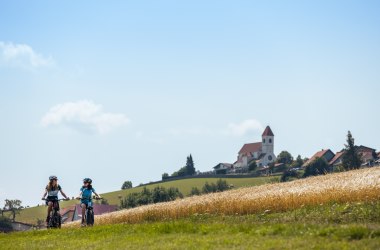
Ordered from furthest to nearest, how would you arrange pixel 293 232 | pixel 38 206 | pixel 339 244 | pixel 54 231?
pixel 38 206 < pixel 54 231 < pixel 293 232 < pixel 339 244

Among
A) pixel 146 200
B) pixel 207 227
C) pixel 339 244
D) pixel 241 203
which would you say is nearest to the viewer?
pixel 339 244

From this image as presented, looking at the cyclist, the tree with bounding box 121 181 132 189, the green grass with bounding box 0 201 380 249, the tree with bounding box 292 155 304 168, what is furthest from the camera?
the tree with bounding box 121 181 132 189

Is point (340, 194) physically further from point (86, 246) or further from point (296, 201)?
point (86, 246)

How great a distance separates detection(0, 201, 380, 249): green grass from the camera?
45.6 feet

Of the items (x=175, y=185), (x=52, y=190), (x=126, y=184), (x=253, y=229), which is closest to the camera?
(x=253, y=229)

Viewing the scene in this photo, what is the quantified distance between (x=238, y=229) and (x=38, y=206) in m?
148

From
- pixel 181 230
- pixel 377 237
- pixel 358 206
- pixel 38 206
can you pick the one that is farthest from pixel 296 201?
pixel 38 206

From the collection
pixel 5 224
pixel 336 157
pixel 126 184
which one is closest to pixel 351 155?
pixel 336 157

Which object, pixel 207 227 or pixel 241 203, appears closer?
pixel 207 227

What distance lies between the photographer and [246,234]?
15938mm

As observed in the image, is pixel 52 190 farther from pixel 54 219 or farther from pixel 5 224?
pixel 5 224

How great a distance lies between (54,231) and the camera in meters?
23.6

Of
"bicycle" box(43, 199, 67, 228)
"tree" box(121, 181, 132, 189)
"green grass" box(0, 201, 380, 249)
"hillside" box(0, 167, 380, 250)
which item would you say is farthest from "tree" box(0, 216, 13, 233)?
"green grass" box(0, 201, 380, 249)

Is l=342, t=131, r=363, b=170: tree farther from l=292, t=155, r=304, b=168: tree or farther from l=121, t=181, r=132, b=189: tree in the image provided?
l=121, t=181, r=132, b=189: tree
